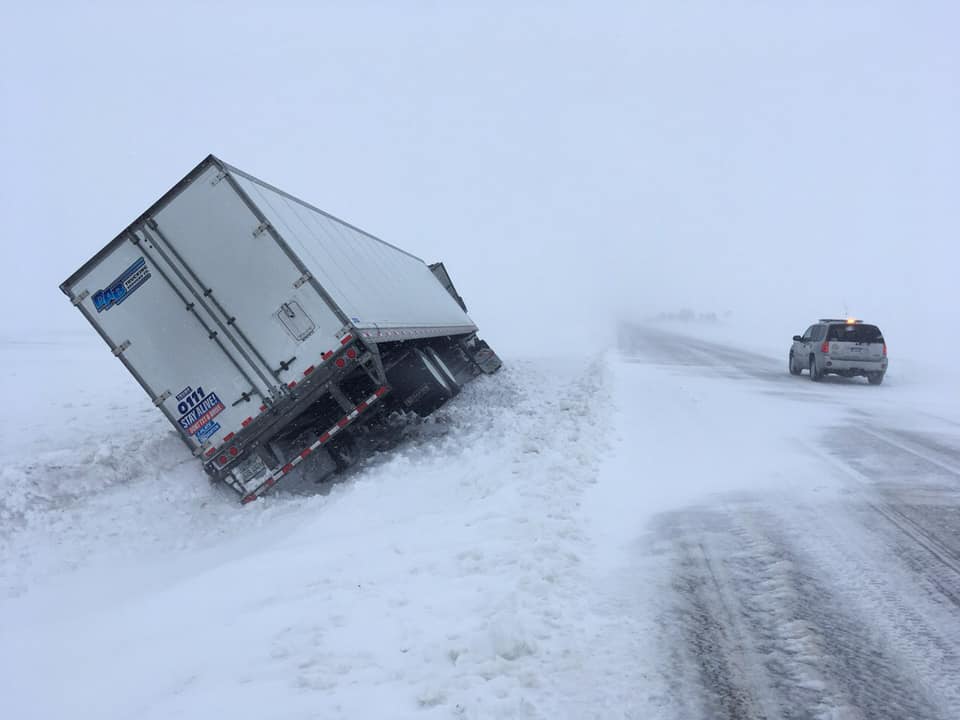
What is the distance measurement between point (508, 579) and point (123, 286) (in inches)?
256

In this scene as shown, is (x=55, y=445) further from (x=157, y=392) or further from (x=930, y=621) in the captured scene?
(x=930, y=621)

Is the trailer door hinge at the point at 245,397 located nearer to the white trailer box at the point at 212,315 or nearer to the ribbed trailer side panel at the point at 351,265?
the white trailer box at the point at 212,315

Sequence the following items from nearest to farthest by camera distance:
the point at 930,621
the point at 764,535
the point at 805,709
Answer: the point at 805,709 < the point at 930,621 < the point at 764,535

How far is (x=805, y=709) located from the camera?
3.40 metres

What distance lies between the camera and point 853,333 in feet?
60.7

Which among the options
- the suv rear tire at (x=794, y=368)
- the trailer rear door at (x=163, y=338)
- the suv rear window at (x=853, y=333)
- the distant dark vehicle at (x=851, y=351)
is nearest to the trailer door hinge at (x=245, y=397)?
the trailer rear door at (x=163, y=338)

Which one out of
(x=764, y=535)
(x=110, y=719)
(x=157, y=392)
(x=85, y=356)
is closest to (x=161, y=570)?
(x=157, y=392)

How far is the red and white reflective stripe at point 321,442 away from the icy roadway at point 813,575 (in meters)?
3.76

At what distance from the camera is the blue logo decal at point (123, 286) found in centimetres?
857

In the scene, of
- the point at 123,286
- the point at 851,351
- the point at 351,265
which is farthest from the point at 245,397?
the point at 851,351

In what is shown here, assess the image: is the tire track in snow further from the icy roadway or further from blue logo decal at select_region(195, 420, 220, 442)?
blue logo decal at select_region(195, 420, 220, 442)

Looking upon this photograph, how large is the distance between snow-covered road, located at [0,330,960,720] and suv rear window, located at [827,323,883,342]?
781cm

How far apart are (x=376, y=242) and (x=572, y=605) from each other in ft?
37.8

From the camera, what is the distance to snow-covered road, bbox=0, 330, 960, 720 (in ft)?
12.0
